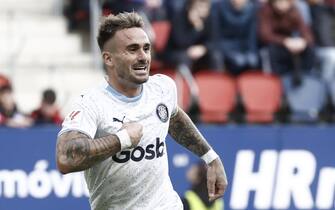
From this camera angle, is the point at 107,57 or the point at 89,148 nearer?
the point at 89,148

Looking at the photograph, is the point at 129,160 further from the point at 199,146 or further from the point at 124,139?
the point at 199,146

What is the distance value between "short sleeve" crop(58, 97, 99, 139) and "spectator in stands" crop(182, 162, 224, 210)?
15.2ft

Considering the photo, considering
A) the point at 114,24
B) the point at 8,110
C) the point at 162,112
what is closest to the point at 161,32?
the point at 8,110

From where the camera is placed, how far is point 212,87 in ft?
44.6

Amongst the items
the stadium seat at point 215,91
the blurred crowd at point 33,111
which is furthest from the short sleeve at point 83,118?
the stadium seat at point 215,91

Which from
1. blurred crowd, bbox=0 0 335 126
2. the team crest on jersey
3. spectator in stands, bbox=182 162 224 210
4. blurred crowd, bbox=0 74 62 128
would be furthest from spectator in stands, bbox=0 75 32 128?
the team crest on jersey

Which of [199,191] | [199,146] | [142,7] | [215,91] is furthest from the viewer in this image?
[142,7]

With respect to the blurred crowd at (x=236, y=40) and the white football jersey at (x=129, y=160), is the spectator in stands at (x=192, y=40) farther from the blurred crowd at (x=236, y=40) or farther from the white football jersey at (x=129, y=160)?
the white football jersey at (x=129, y=160)

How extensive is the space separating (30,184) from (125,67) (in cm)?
504

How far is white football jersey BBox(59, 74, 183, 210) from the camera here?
649 cm

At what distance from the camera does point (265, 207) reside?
11.5 meters

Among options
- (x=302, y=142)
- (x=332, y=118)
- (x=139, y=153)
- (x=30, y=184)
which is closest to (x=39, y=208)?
(x=30, y=184)

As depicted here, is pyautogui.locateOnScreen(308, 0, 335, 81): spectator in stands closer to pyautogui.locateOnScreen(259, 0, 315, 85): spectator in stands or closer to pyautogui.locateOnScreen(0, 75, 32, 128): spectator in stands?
pyautogui.locateOnScreen(259, 0, 315, 85): spectator in stands

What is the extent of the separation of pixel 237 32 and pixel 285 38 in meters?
0.58
